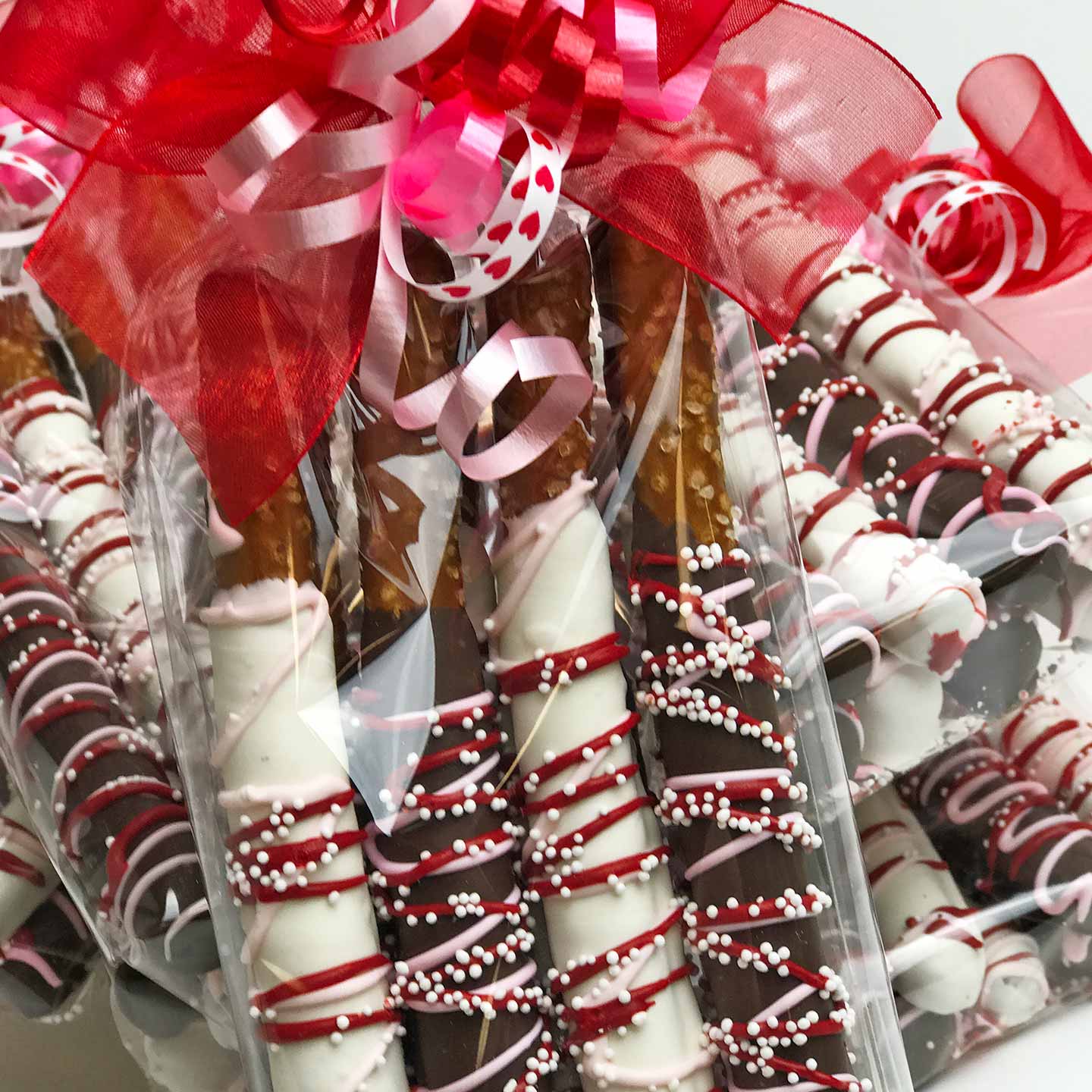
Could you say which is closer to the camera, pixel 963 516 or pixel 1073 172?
pixel 963 516

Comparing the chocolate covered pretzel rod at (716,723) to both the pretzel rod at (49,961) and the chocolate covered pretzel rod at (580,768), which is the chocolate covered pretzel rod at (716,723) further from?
the pretzel rod at (49,961)

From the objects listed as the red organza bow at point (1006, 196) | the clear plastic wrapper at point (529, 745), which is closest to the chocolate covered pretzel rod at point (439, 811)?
the clear plastic wrapper at point (529, 745)

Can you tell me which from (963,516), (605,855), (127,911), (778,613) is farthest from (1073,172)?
(127,911)

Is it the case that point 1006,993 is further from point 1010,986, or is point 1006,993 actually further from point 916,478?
point 916,478

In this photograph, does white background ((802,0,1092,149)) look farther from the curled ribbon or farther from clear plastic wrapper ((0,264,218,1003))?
clear plastic wrapper ((0,264,218,1003))

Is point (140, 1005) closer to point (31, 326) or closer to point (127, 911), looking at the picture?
point (127, 911)

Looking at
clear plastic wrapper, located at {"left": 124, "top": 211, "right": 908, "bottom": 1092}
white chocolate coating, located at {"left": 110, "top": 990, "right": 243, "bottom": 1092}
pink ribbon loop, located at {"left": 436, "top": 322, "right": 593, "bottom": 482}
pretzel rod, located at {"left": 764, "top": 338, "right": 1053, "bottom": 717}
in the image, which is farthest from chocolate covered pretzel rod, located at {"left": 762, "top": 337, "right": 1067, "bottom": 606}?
white chocolate coating, located at {"left": 110, "top": 990, "right": 243, "bottom": 1092}
